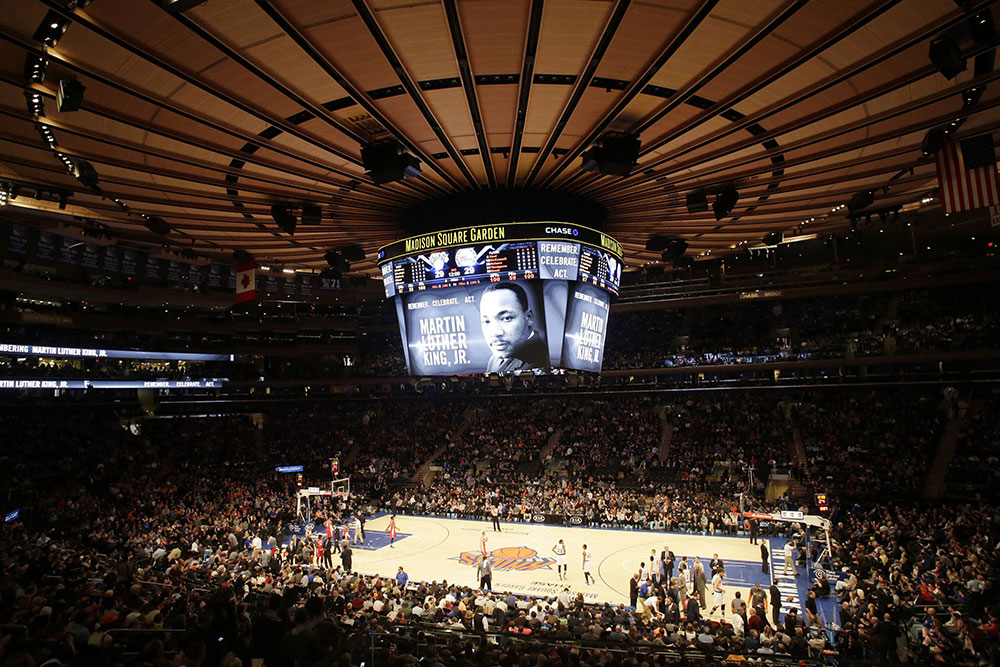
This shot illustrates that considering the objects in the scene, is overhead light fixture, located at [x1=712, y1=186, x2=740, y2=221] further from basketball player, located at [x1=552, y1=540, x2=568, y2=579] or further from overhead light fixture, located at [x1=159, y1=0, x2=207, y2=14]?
basketball player, located at [x1=552, y1=540, x2=568, y2=579]

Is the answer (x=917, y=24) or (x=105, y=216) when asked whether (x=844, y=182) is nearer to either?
(x=917, y=24)

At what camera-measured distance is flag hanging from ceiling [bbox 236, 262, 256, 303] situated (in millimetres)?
16688

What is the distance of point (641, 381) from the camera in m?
38.4

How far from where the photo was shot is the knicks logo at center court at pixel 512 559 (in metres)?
20.0

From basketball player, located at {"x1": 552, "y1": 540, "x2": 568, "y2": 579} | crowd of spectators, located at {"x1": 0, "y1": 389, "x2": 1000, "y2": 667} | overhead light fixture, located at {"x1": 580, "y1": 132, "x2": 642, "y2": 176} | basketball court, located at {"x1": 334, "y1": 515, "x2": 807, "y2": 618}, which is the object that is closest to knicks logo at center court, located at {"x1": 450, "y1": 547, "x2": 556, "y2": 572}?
basketball court, located at {"x1": 334, "y1": 515, "x2": 807, "y2": 618}

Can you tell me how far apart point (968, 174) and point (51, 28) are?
46.6ft

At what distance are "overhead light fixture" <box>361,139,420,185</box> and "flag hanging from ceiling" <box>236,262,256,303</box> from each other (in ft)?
27.9

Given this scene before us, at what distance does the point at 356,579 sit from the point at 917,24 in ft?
50.0

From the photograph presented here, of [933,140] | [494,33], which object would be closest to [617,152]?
[494,33]

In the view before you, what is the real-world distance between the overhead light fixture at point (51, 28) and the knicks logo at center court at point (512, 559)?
1723 cm

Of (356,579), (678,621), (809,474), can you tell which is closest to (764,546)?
(678,621)

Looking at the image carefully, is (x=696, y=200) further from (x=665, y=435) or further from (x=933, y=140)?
(x=665, y=435)

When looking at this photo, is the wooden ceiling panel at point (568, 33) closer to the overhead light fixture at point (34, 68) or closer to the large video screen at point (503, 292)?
the large video screen at point (503, 292)

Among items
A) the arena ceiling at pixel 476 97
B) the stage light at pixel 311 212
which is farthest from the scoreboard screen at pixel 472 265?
the stage light at pixel 311 212
